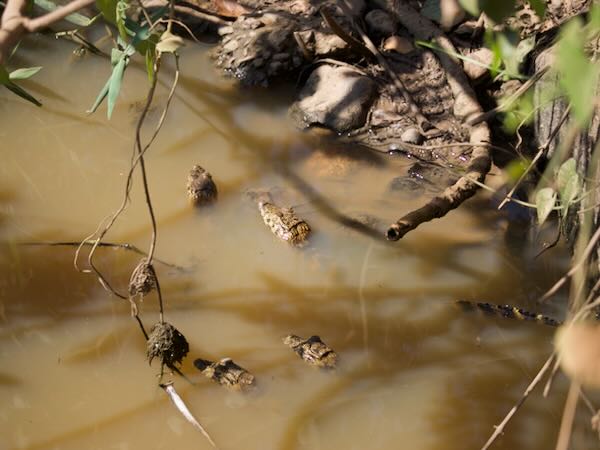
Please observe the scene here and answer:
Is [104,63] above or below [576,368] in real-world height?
below

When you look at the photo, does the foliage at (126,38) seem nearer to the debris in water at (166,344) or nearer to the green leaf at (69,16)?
the green leaf at (69,16)

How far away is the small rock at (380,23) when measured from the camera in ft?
13.3

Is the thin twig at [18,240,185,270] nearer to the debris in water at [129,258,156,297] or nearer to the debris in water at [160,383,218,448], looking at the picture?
the debris in water at [129,258,156,297]

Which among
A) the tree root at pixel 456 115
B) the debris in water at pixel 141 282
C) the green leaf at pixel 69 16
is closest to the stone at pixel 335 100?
the tree root at pixel 456 115

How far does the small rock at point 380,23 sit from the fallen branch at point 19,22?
9.05 ft

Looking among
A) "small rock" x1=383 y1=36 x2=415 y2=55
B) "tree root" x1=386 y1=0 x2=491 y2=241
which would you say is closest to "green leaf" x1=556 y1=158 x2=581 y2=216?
"tree root" x1=386 y1=0 x2=491 y2=241

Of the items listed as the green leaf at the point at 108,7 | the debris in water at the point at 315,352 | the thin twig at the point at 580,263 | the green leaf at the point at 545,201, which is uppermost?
the green leaf at the point at 108,7

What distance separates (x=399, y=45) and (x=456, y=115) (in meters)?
0.53

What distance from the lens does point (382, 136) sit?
376 centimetres

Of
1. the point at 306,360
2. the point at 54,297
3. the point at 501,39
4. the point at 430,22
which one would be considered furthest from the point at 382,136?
the point at 501,39

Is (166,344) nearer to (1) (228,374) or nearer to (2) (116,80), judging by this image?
(1) (228,374)

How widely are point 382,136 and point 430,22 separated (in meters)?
0.71

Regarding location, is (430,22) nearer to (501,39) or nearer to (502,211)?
(502,211)

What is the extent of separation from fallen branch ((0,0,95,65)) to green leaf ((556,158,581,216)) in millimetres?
1682
